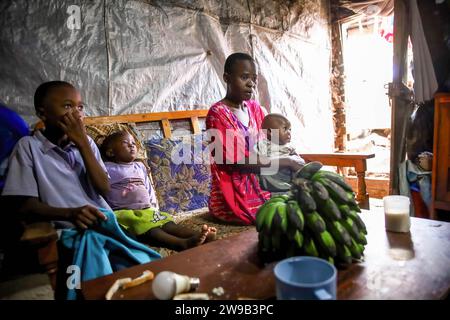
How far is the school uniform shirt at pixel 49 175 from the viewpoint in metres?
1.48

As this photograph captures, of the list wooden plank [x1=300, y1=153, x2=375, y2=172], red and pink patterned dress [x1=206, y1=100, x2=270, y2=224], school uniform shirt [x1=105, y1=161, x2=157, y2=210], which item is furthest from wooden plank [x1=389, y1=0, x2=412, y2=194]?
school uniform shirt [x1=105, y1=161, x2=157, y2=210]

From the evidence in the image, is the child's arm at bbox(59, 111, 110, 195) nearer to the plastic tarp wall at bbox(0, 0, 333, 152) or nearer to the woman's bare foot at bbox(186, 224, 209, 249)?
the woman's bare foot at bbox(186, 224, 209, 249)

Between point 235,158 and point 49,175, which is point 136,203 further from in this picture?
point 235,158

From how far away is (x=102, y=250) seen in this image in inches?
54.8

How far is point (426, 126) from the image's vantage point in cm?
287

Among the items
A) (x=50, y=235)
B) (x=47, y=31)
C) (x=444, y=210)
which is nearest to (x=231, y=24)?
(x=47, y=31)

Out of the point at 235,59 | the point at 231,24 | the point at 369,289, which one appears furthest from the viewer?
the point at 231,24

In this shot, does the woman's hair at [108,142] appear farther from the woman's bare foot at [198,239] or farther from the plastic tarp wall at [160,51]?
the woman's bare foot at [198,239]

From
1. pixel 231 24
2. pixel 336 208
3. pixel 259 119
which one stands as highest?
pixel 231 24

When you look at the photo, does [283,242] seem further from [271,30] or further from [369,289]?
[271,30]

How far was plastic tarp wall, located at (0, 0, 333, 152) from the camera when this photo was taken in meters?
2.18

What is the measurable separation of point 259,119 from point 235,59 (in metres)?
0.52

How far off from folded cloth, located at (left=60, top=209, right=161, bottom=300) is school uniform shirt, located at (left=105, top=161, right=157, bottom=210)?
0.41 m
